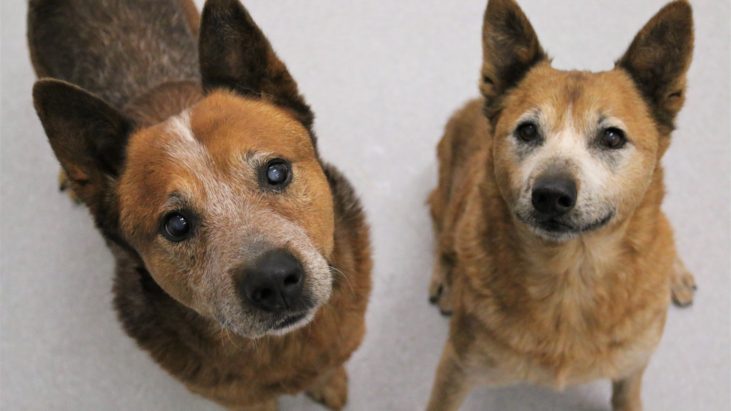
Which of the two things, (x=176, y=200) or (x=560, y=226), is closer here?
(x=176, y=200)

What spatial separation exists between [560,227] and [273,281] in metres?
0.78

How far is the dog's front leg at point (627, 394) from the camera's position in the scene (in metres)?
2.20

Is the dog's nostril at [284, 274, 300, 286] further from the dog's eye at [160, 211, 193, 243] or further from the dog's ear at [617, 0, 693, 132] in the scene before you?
the dog's ear at [617, 0, 693, 132]

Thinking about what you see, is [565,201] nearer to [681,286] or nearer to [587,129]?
[587,129]

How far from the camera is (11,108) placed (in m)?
3.31

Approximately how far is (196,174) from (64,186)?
70.9 inches

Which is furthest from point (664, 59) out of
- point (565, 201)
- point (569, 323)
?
point (569, 323)

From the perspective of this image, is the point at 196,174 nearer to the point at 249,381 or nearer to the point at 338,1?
the point at 249,381

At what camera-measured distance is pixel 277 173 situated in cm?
166

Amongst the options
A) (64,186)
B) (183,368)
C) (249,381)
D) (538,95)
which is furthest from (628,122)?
(64,186)

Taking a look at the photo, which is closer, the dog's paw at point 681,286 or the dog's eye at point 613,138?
the dog's eye at point 613,138

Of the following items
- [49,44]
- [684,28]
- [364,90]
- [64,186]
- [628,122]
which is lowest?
[64,186]

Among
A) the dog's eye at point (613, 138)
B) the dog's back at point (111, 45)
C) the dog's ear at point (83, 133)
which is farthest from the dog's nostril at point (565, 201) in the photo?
the dog's back at point (111, 45)

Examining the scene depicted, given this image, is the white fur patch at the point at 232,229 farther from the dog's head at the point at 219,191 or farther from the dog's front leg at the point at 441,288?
the dog's front leg at the point at 441,288
